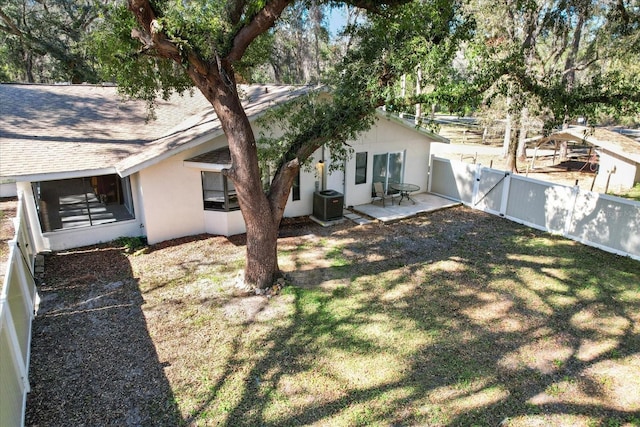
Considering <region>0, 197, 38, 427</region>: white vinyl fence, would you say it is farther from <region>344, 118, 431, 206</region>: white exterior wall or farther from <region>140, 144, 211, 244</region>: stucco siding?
<region>344, 118, 431, 206</region>: white exterior wall

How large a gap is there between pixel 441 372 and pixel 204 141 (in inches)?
321

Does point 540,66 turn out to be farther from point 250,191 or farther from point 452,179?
→ point 250,191

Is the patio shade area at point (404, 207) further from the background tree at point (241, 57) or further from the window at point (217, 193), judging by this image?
the background tree at point (241, 57)

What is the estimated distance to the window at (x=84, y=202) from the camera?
40.6 feet

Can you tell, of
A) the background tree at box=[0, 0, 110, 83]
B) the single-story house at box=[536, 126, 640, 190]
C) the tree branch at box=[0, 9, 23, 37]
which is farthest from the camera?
the background tree at box=[0, 0, 110, 83]

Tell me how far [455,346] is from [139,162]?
8252 mm

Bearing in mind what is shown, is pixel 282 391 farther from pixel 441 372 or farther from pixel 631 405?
pixel 631 405

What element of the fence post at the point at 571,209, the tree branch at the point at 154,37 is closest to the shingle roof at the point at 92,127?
the tree branch at the point at 154,37

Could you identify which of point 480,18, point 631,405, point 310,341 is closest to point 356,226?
point 310,341

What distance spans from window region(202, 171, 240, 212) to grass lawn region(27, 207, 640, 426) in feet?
3.82

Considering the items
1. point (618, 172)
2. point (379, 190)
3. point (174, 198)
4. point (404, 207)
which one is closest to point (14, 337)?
point (174, 198)

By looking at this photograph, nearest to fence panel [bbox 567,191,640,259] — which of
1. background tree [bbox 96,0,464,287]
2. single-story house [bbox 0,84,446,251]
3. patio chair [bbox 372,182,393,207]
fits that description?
patio chair [bbox 372,182,393,207]

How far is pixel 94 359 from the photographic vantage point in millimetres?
6336

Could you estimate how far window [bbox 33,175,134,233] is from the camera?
40.6 feet
